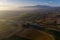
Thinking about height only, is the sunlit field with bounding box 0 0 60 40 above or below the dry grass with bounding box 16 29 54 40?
above

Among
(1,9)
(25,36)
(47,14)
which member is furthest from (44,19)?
(1,9)

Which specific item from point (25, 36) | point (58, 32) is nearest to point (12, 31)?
point (25, 36)

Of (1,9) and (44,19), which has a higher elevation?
(1,9)

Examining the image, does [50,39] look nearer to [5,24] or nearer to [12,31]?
[12,31]

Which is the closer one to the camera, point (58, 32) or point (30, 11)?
point (58, 32)

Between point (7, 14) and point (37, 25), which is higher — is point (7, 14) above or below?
above

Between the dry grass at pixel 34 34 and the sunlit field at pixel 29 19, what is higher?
the sunlit field at pixel 29 19

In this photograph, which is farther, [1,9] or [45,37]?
[1,9]

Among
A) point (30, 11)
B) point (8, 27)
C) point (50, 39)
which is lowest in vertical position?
point (50, 39)

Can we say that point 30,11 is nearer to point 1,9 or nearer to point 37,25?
point 37,25

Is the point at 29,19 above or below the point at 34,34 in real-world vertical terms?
above
